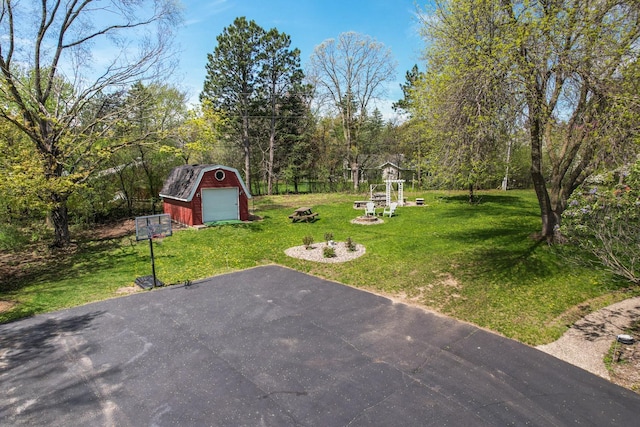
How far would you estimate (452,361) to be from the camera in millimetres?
5055

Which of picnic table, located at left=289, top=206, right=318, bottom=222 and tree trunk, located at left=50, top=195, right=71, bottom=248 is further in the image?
picnic table, located at left=289, top=206, right=318, bottom=222

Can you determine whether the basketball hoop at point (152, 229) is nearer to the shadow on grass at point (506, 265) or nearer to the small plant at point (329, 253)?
the small plant at point (329, 253)

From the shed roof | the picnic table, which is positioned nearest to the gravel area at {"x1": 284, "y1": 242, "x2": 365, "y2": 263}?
the picnic table

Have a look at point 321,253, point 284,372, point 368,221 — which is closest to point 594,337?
point 284,372

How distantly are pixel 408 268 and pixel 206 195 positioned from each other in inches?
420

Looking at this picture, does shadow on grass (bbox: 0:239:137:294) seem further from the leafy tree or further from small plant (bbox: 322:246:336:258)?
the leafy tree

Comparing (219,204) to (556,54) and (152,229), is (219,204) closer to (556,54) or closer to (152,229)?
(152,229)

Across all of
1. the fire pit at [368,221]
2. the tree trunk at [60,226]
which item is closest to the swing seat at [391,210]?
the fire pit at [368,221]

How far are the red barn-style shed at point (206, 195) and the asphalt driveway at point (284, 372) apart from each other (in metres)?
8.96

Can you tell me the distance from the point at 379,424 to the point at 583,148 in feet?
32.8

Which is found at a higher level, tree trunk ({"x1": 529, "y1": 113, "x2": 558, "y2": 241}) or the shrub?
tree trunk ({"x1": 529, "y1": 113, "x2": 558, "y2": 241})

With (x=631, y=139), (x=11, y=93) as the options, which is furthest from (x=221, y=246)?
(x=631, y=139)

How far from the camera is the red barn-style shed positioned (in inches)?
619

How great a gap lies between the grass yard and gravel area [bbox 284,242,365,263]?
0.33 m
